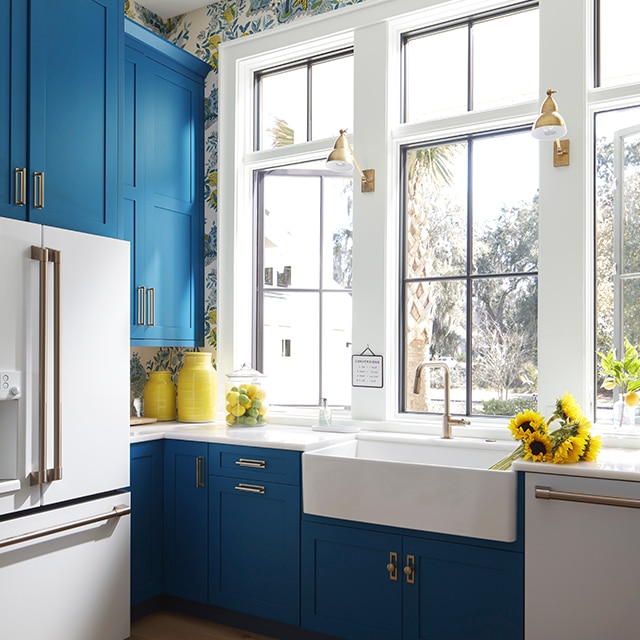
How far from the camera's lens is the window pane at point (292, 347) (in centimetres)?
360

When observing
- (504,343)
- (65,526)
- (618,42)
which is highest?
(618,42)

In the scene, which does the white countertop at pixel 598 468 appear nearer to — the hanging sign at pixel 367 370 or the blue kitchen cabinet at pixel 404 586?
the blue kitchen cabinet at pixel 404 586

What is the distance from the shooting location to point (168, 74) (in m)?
3.58

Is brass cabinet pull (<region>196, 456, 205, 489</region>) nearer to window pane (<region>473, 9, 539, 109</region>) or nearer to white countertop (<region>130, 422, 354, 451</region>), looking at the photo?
white countertop (<region>130, 422, 354, 451</region>)

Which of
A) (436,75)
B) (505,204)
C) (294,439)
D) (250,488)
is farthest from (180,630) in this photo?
(436,75)

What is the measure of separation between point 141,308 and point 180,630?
1471mm

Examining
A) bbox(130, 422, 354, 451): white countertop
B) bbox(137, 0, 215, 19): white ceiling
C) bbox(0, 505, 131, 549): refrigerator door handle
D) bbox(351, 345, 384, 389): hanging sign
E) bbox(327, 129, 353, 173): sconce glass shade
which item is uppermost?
bbox(137, 0, 215, 19): white ceiling

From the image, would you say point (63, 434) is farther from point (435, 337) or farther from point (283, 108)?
point (283, 108)

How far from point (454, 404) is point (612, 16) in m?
1.76

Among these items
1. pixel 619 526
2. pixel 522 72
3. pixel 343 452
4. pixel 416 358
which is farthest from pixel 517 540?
pixel 522 72

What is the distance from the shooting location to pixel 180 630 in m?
2.98

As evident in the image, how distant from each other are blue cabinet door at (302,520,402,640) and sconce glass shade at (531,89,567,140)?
155cm

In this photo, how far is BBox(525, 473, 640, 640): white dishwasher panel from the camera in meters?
2.12

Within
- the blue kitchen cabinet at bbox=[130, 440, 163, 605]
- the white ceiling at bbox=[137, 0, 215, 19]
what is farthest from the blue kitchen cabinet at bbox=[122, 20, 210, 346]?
the blue kitchen cabinet at bbox=[130, 440, 163, 605]
